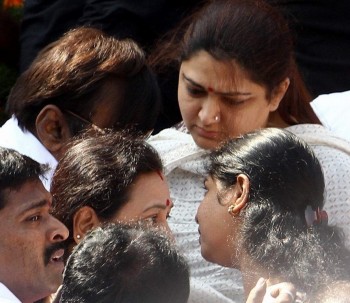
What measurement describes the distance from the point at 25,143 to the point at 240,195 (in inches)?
29.6

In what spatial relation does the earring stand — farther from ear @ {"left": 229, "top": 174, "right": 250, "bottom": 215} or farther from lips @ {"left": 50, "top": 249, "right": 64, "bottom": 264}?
lips @ {"left": 50, "top": 249, "right": 64, "bottom": 264}

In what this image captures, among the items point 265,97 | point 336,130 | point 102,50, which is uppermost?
point 102,50

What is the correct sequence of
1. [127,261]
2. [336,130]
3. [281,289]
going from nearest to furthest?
1. [127,261]
2. [281,289]
3. [336,130]

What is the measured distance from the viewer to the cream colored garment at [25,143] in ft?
10.5

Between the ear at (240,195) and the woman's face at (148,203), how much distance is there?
0.19 metres

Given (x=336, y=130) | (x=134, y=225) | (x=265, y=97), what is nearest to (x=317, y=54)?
(x=336, y=130)

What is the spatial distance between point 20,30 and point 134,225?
73.2 inches

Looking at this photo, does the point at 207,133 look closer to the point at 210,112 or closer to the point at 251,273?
the point at 210,112

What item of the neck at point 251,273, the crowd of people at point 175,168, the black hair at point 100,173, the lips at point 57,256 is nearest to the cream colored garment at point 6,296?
the crowd of people at point 175,168

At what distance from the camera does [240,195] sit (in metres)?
2.75

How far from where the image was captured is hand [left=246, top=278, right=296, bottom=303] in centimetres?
236

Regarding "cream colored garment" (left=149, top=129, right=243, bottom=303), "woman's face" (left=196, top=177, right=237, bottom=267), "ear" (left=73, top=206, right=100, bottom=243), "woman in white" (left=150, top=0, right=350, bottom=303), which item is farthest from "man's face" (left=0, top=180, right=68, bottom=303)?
"woman in white" (left=150, top=0, right=350, bottom=303)

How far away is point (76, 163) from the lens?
2.91 meters

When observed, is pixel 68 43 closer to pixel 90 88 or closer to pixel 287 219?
pixel 90 88
